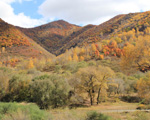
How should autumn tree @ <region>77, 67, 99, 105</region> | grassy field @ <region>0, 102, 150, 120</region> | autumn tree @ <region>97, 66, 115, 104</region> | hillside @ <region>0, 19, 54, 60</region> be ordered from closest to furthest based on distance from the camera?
grassy field @ <region>0, 102, 150, 120</region> < autumn tree @ <region>77, 67, 99, 105</region> < autumn tree @ <region>97, 66, 115, 104</region> < hillside @ <region>0, 19, 54, 60</region>

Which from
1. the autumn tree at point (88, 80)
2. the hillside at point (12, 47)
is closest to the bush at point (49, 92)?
the autumn tree at point (88, 80)

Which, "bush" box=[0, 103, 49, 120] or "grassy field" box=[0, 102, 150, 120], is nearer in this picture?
"bush" box=[0, 103, 49, 120]

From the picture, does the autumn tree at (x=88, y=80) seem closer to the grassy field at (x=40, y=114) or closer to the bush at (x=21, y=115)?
the grassy field at (x=40, y=114)

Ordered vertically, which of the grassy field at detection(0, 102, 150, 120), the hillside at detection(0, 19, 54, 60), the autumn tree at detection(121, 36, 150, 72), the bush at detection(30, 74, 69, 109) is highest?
the hillside at detection(0, 19, 54, 60)

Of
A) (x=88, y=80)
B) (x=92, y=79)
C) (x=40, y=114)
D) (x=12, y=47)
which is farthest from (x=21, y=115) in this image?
(x=12, y=47)

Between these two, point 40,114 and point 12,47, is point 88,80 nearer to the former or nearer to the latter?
point 40,114

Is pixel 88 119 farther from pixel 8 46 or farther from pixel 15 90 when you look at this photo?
pixel 8 46

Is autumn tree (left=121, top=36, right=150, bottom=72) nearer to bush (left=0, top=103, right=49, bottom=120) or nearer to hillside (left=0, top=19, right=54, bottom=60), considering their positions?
bush (left=0, top=103, right=49, bottom=120)

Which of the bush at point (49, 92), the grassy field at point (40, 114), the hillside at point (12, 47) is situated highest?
the hillside at point (12, 47)

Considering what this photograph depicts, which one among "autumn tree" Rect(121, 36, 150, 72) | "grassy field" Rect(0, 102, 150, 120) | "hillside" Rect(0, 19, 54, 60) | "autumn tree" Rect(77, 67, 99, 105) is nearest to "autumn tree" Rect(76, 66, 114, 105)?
"autumn tree" Rect(77, 67, 99, 105)

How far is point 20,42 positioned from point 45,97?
133 m

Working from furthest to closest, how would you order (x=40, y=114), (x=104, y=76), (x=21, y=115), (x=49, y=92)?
(x=104, y=76), (x=49, y=92), (x=40, y=114), (x=21, y=115)

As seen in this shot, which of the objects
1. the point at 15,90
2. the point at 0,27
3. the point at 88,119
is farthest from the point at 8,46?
the point at 88,119

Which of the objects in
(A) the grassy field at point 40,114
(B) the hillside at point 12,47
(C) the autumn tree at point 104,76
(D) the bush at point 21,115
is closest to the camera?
(D) the bush at point 21,115
